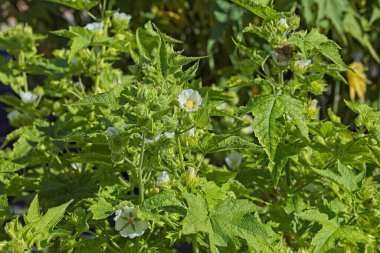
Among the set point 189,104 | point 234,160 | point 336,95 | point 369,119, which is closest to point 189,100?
point 189,104

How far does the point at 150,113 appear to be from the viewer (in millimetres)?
1243

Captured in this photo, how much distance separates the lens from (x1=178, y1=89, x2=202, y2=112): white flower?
1.35 m

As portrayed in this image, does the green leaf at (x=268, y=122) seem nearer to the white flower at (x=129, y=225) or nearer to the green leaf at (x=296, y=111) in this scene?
the green leaf at (x=296, y=111)

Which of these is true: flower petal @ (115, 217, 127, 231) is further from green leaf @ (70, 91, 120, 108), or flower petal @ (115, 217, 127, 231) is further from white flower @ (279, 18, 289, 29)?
white flower @ (279, 18, 289, 29)

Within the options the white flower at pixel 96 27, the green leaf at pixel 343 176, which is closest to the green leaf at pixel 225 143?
the green leaf at pixel 343 176

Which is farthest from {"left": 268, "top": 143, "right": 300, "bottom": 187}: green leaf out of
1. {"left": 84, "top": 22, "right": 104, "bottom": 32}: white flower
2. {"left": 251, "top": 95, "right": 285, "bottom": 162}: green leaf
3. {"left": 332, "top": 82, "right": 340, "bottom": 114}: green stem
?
{"left": 332, "top": 82, "right": 340, "bottom": 114}: green stem

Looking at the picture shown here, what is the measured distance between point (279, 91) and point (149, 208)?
0.45m

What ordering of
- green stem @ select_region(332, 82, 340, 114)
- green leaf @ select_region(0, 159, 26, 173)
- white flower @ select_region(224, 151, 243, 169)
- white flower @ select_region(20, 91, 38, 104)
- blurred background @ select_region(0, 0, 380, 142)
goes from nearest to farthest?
green leaf @ select_region(0, 159, 26, 173) < white flower @ select_region(224, 151, 243, 169) < white flower @ select_region(20, 91, 38, 104) < blurred background @ select_region(0, 0, 380, 142) < green stem @ select_region(332, 82, 340, 114)

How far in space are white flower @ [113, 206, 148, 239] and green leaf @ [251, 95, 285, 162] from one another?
31cm

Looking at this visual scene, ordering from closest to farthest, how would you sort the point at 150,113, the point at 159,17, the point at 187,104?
the point at 150,113
the point at 187,104
the point at 159,17

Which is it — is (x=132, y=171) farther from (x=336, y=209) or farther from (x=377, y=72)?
(x=377, y=72)

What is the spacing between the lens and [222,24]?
3107 mm

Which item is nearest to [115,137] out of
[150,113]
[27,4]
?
[150,113]

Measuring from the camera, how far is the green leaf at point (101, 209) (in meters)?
1.31
